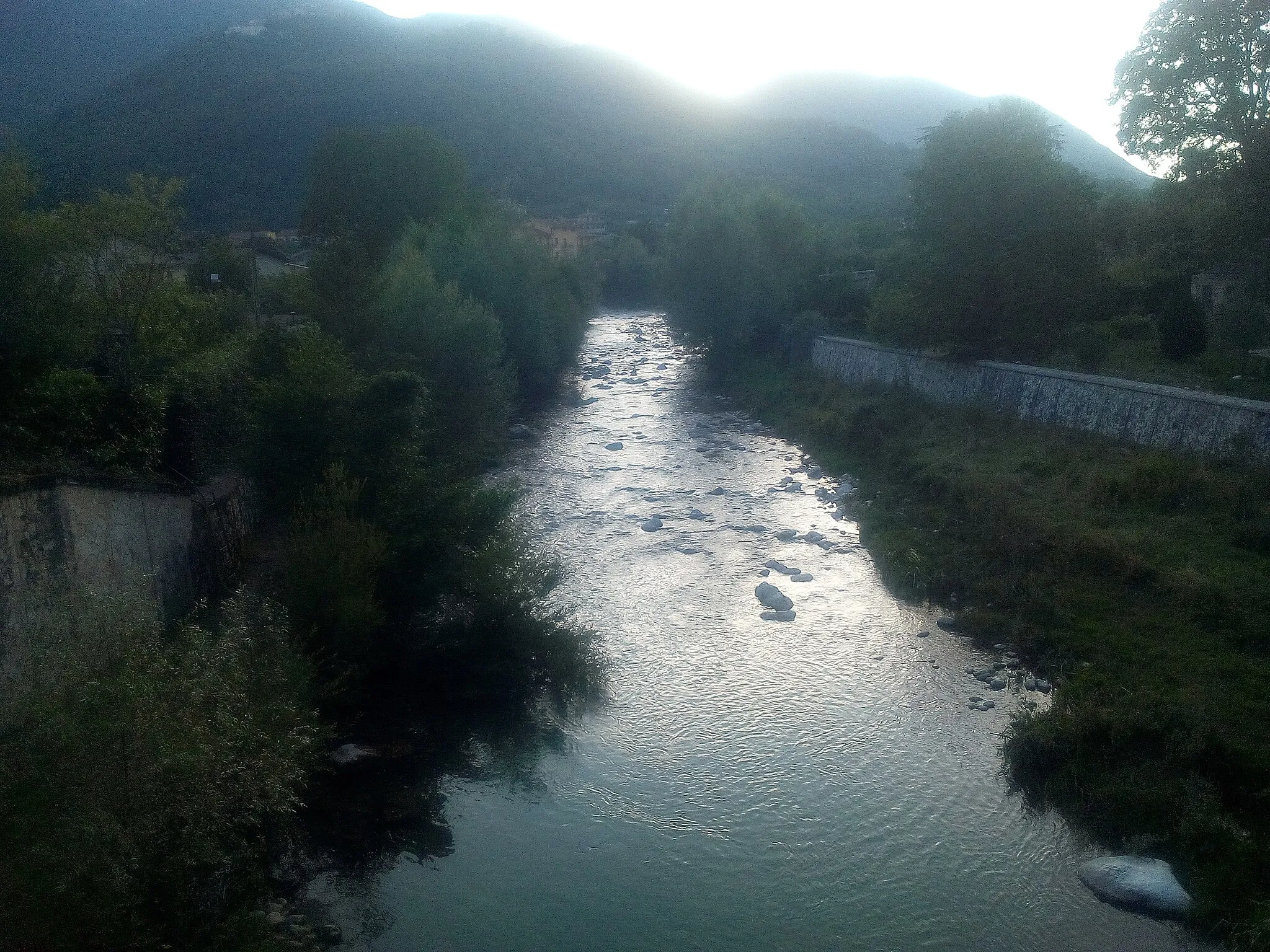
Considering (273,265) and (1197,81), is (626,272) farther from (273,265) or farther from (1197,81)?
(1197,81)

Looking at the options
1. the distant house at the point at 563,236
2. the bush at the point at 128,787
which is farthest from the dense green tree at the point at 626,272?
the bush at the point at 128,787

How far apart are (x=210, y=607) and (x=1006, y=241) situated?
1568 centimetres

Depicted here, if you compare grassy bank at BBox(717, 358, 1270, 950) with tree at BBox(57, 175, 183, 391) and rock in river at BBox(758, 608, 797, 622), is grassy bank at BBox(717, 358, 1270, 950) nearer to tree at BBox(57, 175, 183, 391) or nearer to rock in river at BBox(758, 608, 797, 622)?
rock in river at BBox(758, 608, 797, 622)

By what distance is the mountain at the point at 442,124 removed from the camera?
133 feet

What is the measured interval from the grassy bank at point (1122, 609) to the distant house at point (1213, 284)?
6327 millimetres

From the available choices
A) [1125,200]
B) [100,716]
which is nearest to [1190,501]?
[100,716]

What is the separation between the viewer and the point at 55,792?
196 inches

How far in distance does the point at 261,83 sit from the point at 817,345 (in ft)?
150

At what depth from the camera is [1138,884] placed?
20.7ft

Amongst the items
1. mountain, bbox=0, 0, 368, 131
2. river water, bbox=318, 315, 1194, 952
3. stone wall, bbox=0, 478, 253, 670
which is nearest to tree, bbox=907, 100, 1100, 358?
river water, bbox=318, 315, 1194, 952

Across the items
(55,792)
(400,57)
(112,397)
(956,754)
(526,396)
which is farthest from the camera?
(400,57)

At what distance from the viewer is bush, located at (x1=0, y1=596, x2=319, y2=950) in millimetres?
4805

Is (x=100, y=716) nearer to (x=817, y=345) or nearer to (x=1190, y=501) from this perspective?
(x=1190, y=501)

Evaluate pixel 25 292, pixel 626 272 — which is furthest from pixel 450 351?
pixel 626 272
